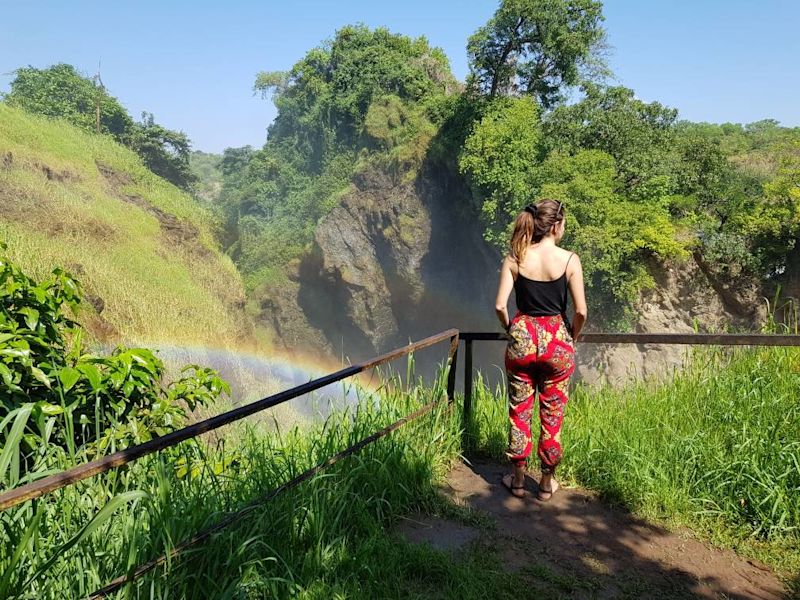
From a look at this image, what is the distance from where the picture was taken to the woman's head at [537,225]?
2602mm

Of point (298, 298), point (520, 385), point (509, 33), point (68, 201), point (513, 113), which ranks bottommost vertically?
point (298, 298)

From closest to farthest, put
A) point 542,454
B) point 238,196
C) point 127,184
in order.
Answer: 1. point 542,454
2. point 127,184
3. point 238,196

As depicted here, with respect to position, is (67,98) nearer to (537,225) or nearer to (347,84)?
(347,84)

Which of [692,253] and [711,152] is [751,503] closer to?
[692,253]

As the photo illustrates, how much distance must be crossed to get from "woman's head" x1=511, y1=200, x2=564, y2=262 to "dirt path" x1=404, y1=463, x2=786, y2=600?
1273 millimetres

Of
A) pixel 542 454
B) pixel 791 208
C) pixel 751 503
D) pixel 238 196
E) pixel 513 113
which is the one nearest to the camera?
pixel 751 503

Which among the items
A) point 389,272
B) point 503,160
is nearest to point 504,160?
point 503,160

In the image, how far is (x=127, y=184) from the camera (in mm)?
23812

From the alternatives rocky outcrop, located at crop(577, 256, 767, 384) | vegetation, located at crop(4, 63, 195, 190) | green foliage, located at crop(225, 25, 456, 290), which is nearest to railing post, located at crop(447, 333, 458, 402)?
rocky outcrop, located at crop(577, 256, 767, 384)

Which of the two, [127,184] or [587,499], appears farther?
[127,184]

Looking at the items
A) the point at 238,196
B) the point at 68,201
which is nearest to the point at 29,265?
the point at 68,201

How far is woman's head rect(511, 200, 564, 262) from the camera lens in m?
2.60

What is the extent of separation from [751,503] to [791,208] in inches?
438

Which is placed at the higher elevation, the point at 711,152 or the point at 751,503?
the point at 711,152
